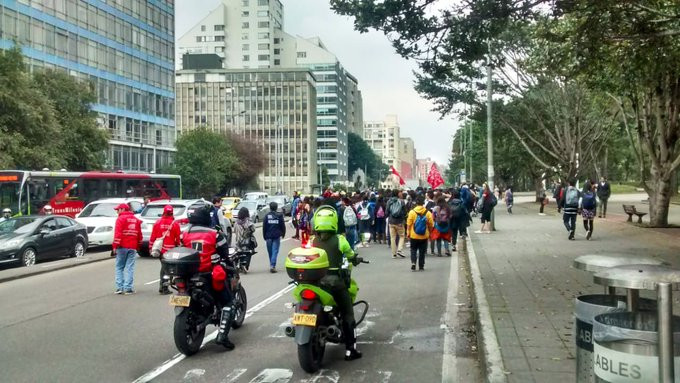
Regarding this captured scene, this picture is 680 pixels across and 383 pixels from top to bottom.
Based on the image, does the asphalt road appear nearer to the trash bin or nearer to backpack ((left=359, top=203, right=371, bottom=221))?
the trash bin

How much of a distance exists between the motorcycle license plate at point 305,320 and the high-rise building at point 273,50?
4970 inches

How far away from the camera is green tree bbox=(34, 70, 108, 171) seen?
130 ft

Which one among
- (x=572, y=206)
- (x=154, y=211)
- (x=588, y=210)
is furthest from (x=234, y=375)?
(x=588, y=210)

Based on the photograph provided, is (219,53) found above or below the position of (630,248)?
above

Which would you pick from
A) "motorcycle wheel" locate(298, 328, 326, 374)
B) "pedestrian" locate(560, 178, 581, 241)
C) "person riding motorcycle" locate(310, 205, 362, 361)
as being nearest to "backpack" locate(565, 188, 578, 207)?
"pedestrian" locate(560, 178, 581, 241)

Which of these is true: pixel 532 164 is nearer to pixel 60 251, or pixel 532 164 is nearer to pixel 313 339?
pixel 60 251

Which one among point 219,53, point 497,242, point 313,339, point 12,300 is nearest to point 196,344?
point 313,339

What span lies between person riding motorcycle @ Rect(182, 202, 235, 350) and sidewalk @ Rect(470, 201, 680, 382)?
Result: 3009mm

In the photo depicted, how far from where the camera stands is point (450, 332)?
7961 mm

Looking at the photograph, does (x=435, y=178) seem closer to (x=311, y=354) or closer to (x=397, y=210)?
(x=397, y=210)

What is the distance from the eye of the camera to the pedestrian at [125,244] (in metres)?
10.9

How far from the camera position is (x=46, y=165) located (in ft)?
105

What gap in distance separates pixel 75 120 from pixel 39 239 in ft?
85.6

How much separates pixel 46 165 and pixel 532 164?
3708cm
